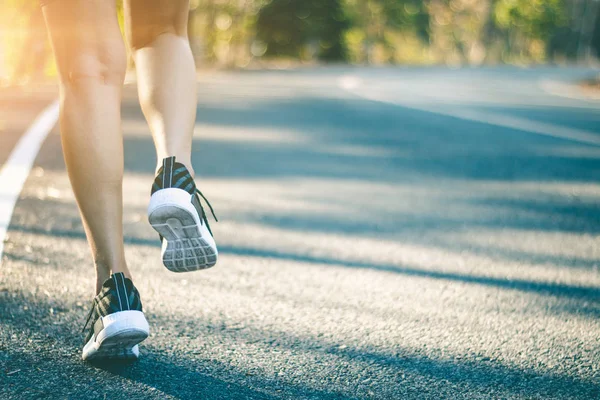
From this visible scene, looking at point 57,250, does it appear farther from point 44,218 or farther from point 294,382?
point 294,382

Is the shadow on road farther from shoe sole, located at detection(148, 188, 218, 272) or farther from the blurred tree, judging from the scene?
the blurred tree

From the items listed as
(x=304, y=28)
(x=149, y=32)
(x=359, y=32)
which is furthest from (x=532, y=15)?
(x=149, y=32)

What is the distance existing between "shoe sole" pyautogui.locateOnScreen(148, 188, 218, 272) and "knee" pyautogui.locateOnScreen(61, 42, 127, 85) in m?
0.36

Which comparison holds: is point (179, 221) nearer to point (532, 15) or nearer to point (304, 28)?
point (304, 28)

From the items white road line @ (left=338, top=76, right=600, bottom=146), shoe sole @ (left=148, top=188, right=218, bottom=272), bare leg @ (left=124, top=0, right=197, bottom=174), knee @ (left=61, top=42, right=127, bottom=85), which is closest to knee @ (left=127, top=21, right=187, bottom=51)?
bare leg @ (left=124, top=0, right=197, bottom=174)

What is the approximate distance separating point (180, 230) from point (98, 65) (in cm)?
51

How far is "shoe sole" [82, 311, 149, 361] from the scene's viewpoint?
1.94 metres

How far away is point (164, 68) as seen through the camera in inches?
90.7

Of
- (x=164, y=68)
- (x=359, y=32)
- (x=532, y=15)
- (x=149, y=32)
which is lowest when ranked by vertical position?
(x=164, y=68)

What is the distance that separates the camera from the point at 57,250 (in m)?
3.03

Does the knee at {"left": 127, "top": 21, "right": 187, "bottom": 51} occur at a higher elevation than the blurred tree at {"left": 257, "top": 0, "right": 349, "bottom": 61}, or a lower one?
lower

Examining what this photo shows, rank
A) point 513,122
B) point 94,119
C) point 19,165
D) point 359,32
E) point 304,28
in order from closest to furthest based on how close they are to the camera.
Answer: point 94,119 < point 19,165 < point 513,122 < point 304,28 < point 359,32

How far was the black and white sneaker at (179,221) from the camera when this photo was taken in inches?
80.7

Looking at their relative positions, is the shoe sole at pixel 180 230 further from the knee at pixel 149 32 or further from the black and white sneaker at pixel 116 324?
the knee at pixel 149 32
